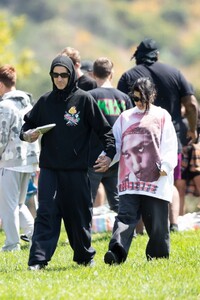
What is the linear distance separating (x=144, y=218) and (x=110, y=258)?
1.76 ft

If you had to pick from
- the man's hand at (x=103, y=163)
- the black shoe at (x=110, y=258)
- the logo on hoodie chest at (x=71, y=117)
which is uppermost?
the logo on hoodie chest at (x=71, y=117)

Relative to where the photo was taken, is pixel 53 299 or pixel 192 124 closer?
pixel 53 299

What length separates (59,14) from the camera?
11525 cm

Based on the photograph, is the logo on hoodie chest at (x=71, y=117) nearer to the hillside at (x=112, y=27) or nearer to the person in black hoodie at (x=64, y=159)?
the person in black hoodie at (x=64, y=159)

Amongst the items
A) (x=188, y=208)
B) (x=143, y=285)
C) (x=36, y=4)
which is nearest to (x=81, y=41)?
(x=36, y=4)

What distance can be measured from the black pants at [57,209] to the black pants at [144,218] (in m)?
0.31

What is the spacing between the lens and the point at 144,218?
363 inches

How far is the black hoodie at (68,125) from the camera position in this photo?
8.88 meters

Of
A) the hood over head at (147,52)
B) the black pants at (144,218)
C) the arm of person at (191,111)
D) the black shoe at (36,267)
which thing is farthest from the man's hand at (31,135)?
the arm of person at (191,111)

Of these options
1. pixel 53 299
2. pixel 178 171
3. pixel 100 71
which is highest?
pixel 100 71

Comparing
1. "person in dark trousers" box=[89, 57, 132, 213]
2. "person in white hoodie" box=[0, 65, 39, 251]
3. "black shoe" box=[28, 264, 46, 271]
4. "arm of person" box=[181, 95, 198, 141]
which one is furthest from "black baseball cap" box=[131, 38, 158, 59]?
"black shoe" box=[28, 264, 46, 271]

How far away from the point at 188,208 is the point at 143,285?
7170mm

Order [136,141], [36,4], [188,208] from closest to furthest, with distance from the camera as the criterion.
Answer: [136,141], [188,208], [36,4]

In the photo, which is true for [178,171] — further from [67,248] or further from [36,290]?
[36,290]
